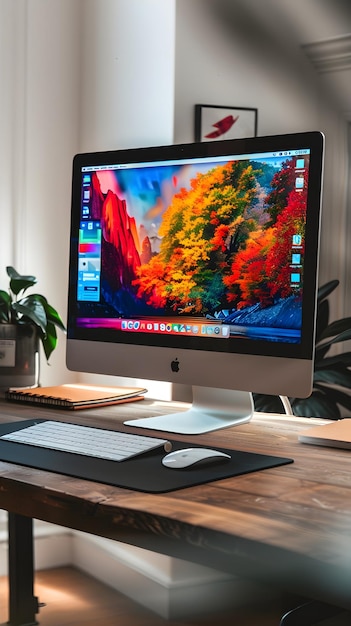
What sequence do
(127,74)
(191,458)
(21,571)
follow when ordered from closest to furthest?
(191,458), (21,571), (127,74)

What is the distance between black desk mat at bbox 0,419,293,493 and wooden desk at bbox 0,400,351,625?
2cm

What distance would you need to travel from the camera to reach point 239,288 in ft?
5.46

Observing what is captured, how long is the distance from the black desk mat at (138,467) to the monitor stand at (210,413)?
0.77 feet

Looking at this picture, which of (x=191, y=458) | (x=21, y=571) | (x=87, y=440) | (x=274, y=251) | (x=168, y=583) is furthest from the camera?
(x=168, y=583)

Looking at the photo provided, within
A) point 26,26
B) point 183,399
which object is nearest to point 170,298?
point 183,399

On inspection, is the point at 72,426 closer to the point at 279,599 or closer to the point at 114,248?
the point at 114,248

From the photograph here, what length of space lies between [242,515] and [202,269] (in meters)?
0.76

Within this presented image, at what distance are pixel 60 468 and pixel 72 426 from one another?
1.01 feet

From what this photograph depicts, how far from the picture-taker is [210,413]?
1811 millimetres

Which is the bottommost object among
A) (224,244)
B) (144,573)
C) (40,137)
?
(144,573)

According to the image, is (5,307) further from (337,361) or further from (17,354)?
(337,361)

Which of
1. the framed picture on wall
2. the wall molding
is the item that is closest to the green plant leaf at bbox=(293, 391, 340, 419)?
the framed picture on wall

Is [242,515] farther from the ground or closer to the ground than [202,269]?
closer to the ground

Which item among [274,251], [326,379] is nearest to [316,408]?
[326,379]
